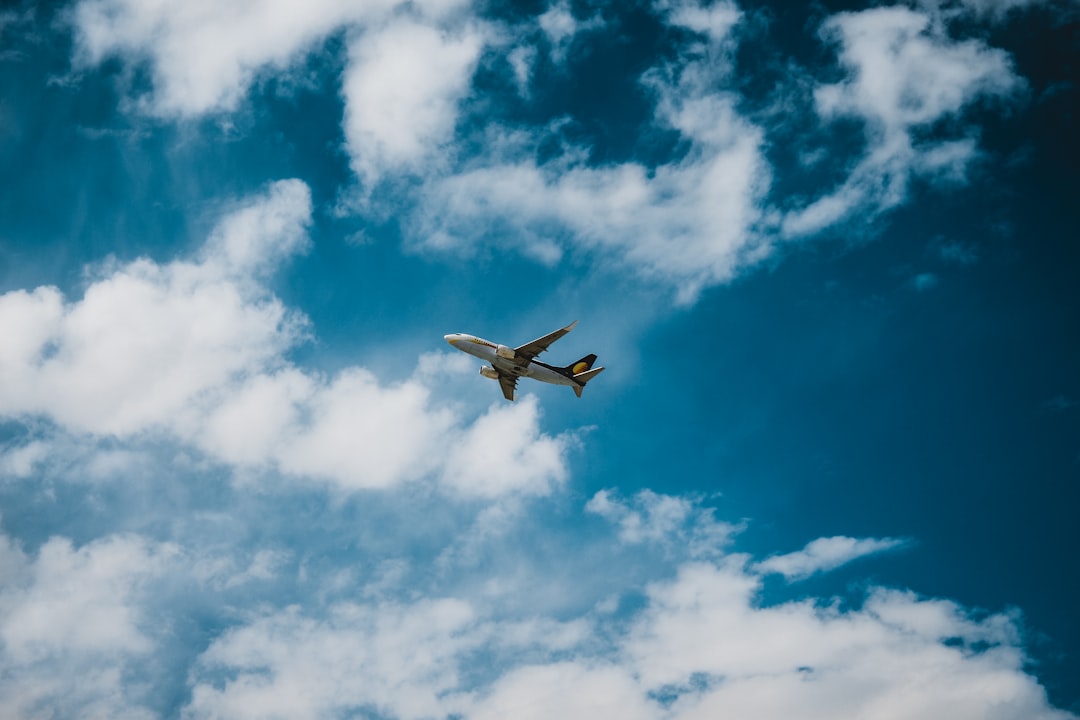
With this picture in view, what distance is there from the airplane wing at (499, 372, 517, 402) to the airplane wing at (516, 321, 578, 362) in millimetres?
6087

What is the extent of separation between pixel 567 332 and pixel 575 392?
550 inches

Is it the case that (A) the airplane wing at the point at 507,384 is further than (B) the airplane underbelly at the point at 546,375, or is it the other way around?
(A) the airplane wing at the point at 507,384

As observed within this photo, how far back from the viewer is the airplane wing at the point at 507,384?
393 feet

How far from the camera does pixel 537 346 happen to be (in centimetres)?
11319

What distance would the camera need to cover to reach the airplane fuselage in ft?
373

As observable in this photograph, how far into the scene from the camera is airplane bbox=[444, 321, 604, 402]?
113m

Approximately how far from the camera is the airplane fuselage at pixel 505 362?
373ft

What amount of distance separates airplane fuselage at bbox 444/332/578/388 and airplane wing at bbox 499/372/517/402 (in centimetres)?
141

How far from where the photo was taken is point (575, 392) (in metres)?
121

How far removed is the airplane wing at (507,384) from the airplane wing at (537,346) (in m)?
6.09

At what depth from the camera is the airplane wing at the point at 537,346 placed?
4350 inches

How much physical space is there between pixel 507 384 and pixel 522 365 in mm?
7075

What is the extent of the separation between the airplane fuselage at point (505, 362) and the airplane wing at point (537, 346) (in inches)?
45.5

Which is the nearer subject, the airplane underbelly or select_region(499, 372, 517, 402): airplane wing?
the airplane underbelly
